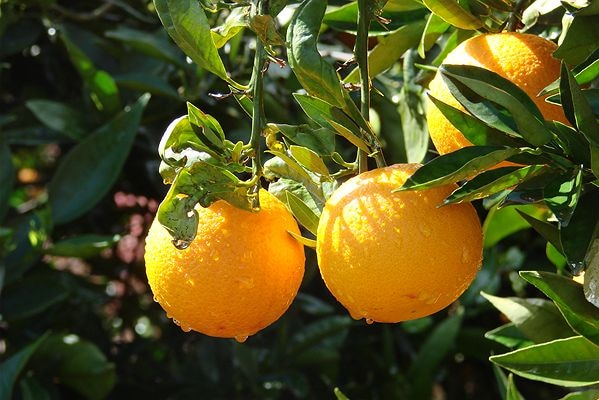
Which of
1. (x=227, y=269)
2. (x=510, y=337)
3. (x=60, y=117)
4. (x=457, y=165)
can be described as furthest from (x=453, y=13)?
(x=60, y=117)

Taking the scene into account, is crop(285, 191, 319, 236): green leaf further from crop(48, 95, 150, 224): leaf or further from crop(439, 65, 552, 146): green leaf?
crop(48, 95, 150, 224): leaf

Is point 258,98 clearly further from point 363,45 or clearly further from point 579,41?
point 579,41

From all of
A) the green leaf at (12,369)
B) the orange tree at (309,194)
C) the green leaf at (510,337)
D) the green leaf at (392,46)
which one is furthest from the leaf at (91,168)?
the green leaf at (510,337)

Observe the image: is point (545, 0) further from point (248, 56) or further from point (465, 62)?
point (248, 56)

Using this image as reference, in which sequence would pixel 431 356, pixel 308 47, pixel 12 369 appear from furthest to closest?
pixel 431 356, pixel 12 369, pixel 308 47

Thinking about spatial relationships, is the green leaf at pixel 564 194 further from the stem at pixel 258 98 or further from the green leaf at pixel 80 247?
the green leaf at pixel 80 247

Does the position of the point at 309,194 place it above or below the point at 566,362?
above

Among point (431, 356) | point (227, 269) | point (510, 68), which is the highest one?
point (510, 68)
